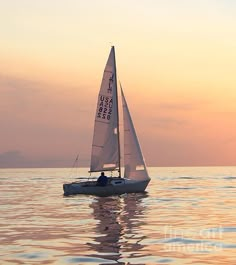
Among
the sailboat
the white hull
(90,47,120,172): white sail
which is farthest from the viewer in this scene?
(90,47,120,172): white sail

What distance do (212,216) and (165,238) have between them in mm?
12141

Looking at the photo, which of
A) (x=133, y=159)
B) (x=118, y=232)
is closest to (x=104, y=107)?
A: (x=133, y=159)

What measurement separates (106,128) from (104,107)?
242 centimetres

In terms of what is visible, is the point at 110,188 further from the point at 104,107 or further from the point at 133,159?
the point at 104,107

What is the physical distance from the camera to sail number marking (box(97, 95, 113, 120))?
59.8 metres

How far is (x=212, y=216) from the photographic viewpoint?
36188 mm

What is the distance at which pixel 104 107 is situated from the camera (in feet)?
197

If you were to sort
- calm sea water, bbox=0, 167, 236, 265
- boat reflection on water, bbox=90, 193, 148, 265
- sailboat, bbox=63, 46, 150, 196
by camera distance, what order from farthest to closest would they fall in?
sailboat, bbox=63, 46, 150, 196 < boat reflection on water, bbox=90, 193, 148, 265 < calm sea water, bbox=0, 167, 236, 265

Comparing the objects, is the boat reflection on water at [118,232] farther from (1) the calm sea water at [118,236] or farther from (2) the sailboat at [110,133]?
(2) the sailboat at [110,133]

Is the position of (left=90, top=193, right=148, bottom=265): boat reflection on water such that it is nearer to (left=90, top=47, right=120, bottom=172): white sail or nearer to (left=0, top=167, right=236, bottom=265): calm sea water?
(left=0, top=167, right=236, bottom=265): calm sea water

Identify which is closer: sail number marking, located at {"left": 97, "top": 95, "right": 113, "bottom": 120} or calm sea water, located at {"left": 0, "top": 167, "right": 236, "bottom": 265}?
calm sea water, located at {"left": 0, "top": 167, "right": 236, "bottom": 265}

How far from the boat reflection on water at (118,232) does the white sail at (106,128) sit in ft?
51.0

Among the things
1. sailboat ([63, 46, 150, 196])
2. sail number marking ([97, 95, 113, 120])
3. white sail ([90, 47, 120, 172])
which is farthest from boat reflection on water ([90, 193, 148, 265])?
sail number marking ([97, 95, 113, 120])

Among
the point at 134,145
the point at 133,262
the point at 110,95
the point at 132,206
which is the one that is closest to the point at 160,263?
the point at 133,262
